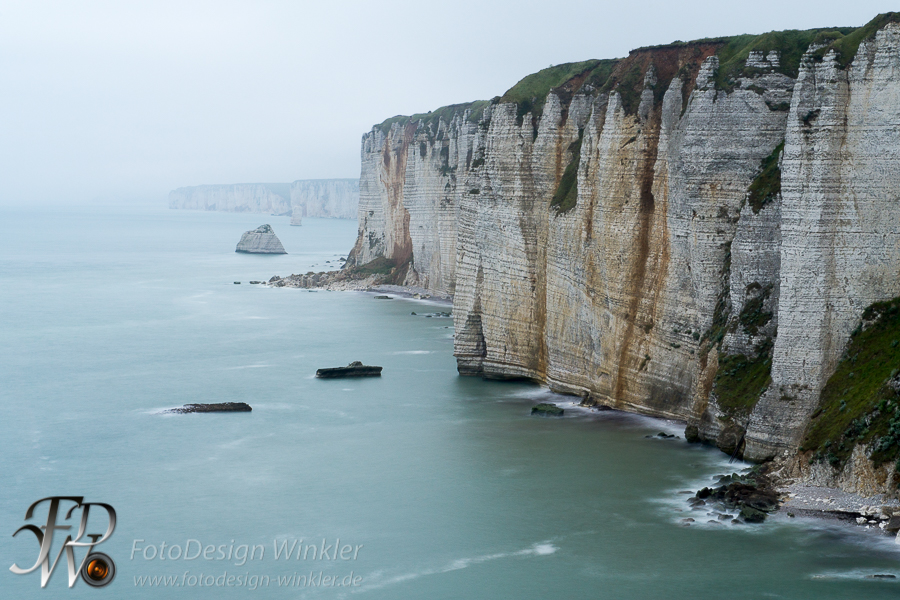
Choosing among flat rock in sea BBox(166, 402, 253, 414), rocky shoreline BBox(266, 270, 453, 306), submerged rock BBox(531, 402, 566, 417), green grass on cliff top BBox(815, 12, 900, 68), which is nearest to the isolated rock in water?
rocky shoreline BBox(266, 270, 453, 306)

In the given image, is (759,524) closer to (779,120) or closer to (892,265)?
(892,265)

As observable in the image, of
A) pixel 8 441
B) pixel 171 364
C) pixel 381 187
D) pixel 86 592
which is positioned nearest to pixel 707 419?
pixel 86 592

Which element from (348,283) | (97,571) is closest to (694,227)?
(97,571)

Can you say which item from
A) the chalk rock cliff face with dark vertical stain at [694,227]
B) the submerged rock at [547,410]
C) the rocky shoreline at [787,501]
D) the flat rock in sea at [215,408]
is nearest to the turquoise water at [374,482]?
the submerged rock at [547,410]

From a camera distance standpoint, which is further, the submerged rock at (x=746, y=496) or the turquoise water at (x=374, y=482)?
the submerged rock at (x=746, y=496)

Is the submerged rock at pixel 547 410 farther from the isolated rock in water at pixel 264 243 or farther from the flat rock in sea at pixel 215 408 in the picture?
the isolated rock in water at pixel 264 243

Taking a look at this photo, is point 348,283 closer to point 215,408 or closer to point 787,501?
point 215,408
